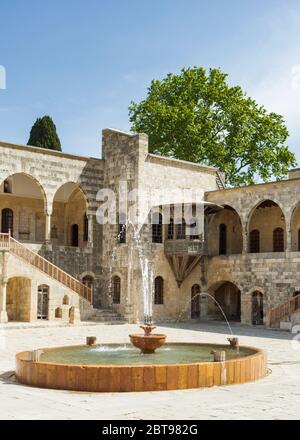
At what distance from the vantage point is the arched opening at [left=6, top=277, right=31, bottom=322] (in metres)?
23.1

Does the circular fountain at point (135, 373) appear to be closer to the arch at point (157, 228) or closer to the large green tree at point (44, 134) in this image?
the arch at point (157, 228)

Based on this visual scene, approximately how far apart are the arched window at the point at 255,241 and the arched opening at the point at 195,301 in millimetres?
3747

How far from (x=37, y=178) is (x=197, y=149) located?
13972 mm

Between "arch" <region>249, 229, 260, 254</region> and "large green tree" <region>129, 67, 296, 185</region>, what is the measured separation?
8012 mm

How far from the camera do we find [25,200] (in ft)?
94.5

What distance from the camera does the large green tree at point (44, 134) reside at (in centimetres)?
3628

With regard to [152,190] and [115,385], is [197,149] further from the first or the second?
[115,385]

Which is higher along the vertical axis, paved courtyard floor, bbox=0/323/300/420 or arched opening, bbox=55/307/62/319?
arched opening, bbox=55/307/62/319

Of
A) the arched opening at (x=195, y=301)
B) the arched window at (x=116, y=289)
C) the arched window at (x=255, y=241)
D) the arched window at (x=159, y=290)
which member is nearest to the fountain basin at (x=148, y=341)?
the arched window at (x=116, y=289)

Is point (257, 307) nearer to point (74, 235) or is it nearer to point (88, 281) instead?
point (88, 281)

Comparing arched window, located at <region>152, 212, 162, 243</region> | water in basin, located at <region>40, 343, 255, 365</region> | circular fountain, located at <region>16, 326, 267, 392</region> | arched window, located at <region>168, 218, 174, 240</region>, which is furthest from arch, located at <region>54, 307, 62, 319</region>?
circular fountain, located at <region>16, 326, 267, 392</region>

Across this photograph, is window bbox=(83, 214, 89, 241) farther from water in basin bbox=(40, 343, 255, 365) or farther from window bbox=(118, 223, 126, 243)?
water in basin bbox=(40, 343, 255, 365)
